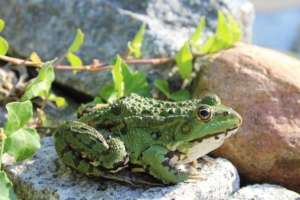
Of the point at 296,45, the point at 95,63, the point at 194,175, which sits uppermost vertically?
the point at 95,63

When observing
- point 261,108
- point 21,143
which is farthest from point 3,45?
point 261,108

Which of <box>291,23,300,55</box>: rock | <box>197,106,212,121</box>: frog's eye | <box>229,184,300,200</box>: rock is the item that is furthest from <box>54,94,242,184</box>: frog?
<box>291,23,300,55</box>: rock

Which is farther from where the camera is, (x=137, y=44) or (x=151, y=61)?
(x=151, y=61)

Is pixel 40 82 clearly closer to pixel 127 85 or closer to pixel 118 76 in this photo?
pixel 118 76

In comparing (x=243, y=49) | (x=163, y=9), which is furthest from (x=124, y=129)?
(x=163, y=9)

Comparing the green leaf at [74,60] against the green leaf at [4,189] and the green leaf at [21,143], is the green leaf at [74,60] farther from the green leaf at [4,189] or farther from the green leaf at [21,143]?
the green leaf at [4,189]

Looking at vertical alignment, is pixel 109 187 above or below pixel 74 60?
below

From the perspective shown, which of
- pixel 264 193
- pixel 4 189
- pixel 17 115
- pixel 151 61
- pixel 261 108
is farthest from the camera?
pixel 151 61

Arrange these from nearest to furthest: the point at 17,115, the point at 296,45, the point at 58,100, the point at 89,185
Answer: the point at 17,115
the point at 89,185
the point at 58,100
the point at 296,45
